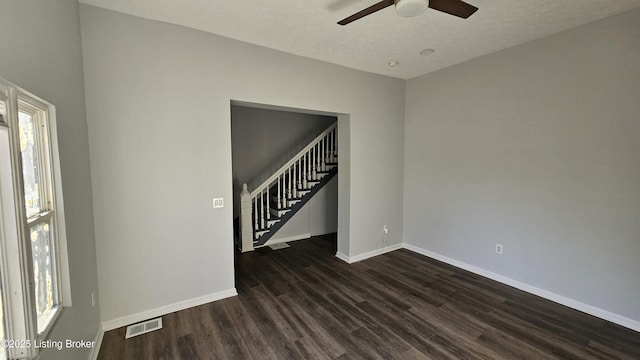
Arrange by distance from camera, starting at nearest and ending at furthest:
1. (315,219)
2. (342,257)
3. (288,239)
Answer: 1. (342,257)
2. (288,239)
3. (315,219)

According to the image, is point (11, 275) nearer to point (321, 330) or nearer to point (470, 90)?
point (321, 330)

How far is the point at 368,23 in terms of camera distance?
2574mm

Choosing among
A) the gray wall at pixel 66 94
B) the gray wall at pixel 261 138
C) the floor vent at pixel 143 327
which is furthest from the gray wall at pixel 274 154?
the gray wall at pixel 66 94

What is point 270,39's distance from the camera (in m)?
2.91

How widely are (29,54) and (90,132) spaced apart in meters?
1.18

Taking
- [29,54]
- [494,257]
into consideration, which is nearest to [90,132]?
[29,54]

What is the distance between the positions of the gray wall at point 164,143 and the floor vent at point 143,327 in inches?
5.6

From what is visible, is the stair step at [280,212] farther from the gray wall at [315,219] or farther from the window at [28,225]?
the window at [28,225]

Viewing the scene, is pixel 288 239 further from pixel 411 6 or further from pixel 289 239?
pixel 411 6

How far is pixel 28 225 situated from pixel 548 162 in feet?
14.1

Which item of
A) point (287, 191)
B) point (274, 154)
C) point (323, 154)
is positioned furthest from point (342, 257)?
point (274, 154)

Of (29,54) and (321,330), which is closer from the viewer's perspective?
(29,54)

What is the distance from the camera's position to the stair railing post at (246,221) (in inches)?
175

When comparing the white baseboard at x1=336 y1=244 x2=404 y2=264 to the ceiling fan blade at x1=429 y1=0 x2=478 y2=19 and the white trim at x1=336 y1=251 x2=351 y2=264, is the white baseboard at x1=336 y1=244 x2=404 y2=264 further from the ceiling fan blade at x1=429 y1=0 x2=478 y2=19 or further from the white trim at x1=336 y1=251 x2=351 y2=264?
the ceiling fan blade at x1=429 y1=0 x2=478 y2=19
